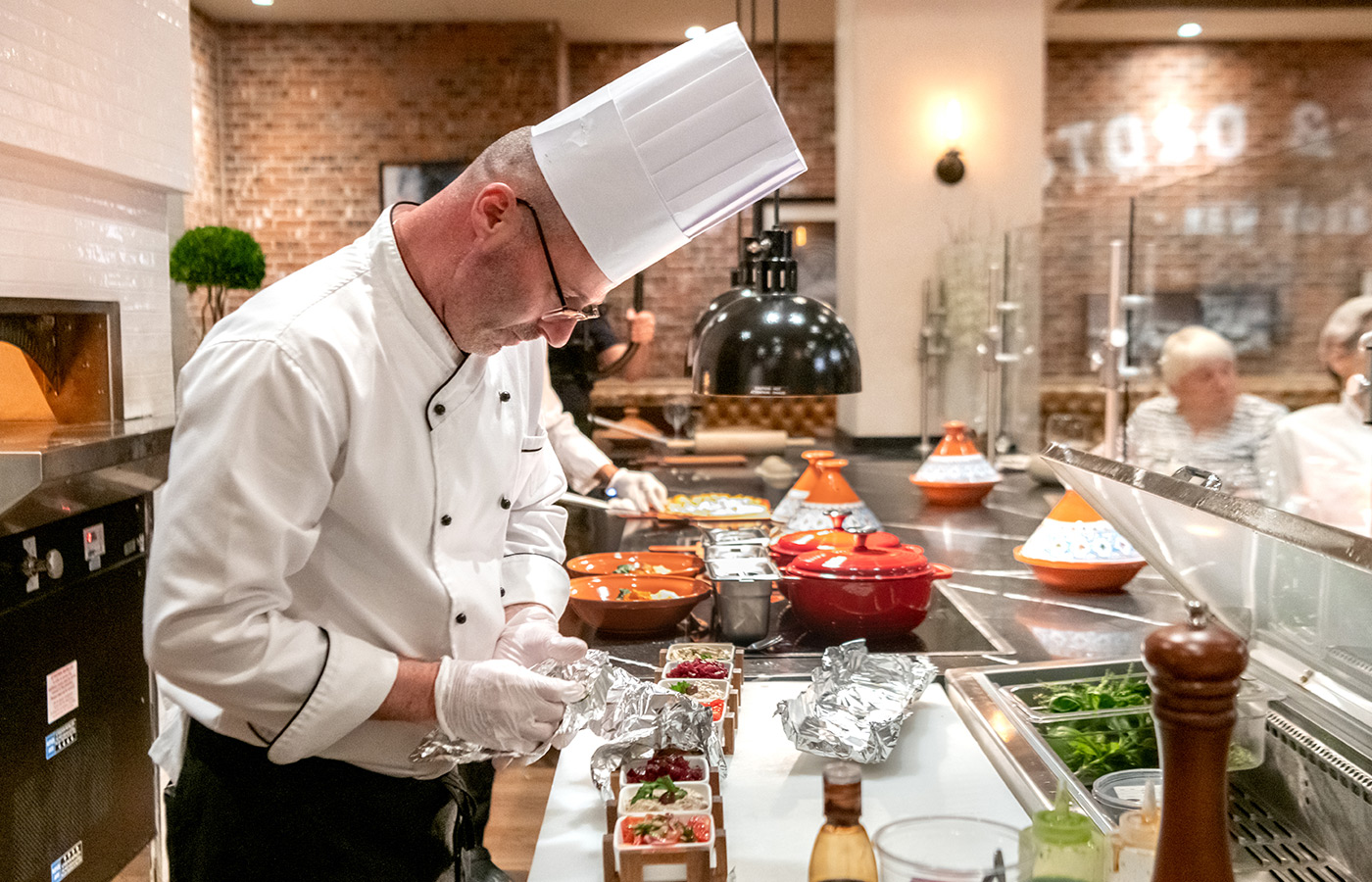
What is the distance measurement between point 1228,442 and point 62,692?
140 inches

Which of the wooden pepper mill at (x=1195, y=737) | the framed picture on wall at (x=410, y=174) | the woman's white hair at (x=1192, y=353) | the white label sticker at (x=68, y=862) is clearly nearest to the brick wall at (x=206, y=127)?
the framed picture on wall at (x=410, y=174)

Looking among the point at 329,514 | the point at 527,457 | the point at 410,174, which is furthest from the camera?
the point at 410,174

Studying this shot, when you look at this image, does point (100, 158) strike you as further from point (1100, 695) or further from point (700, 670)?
point (1100, 695)

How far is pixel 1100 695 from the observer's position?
1558 millimetres

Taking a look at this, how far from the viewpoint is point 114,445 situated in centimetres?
249

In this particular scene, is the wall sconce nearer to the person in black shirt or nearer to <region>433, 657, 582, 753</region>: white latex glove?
the person in black shirt

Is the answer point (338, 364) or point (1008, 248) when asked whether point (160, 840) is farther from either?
point (1008, 248)

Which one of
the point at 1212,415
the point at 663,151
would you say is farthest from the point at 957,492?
the point at 663,151

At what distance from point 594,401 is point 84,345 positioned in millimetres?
4730

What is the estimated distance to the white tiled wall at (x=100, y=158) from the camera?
251cm

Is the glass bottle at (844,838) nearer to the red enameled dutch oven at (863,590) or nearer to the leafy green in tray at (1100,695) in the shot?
the leafy green in tray at (1100,695)

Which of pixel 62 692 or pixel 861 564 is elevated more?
pixel 861 564

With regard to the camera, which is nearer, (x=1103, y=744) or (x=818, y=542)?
(x=1103, y=744)

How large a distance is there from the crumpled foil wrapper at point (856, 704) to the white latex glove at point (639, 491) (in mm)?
1616
